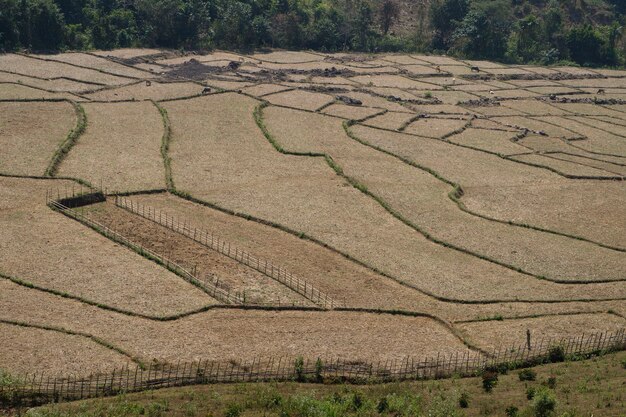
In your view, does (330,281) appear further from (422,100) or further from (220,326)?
(422,100)

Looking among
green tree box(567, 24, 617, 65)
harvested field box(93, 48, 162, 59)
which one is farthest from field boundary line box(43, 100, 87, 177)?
green tree box(567, 24, 617, 65)

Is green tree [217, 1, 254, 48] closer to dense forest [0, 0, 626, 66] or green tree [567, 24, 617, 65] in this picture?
dense forest [0, 0, 626, 66]

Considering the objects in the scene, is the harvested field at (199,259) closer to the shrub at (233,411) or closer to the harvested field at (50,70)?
the shrub at (233,411)

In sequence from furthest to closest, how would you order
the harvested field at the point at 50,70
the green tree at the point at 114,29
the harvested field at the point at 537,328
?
the green tree at the point at 114,29 → the harvested field at the point at 50,70 → the harvested field at the point at 537,328

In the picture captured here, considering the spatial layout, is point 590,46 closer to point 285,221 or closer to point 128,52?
point 128,52

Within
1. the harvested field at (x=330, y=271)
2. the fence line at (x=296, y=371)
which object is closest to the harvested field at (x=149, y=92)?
the harvested field at (x=330, y=271)
